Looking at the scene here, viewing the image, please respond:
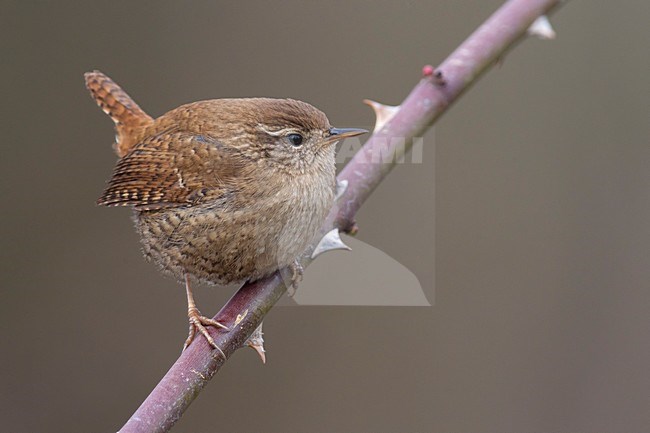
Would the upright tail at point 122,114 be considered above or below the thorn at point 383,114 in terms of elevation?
below

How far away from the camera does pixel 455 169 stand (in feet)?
15.1

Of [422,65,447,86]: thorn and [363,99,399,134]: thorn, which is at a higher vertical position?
[422,65,447,86]: thorn

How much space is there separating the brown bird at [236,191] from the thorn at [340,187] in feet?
0.05

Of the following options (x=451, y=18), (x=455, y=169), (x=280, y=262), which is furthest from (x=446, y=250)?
(x=280, y=262)

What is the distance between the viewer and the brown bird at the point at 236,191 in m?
2.05

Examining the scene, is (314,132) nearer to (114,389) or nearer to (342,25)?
(342,25)

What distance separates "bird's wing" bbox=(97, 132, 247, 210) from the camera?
216 cm

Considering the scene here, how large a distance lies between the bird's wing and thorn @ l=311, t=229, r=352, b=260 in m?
0.34

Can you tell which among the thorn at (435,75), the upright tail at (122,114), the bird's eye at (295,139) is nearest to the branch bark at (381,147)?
the thorn at (435,75)

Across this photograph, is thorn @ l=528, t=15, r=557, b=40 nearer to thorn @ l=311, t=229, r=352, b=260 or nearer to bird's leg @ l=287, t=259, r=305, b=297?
thorn @ l=311, t=229, r=352, b=260

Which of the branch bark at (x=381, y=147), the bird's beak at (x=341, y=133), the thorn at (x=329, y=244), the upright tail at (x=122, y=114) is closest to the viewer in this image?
the branch bark at (x=381, y=147)

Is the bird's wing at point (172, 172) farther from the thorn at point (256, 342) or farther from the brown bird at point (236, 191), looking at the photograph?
the thorn at point (256, 342)

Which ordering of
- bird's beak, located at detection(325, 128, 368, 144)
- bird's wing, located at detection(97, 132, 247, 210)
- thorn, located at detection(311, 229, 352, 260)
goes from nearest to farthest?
thorn, located at detection(311, 229, 352, 260), bird's beak, located at detection(325, 128, 368, 144), bird's wing, located at detection(97, 132, 247, 210)

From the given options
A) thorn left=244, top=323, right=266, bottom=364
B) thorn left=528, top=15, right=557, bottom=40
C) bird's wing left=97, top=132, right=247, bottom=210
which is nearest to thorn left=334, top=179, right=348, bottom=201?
bird's wing left=97, top=132, right=247, bottom=210
